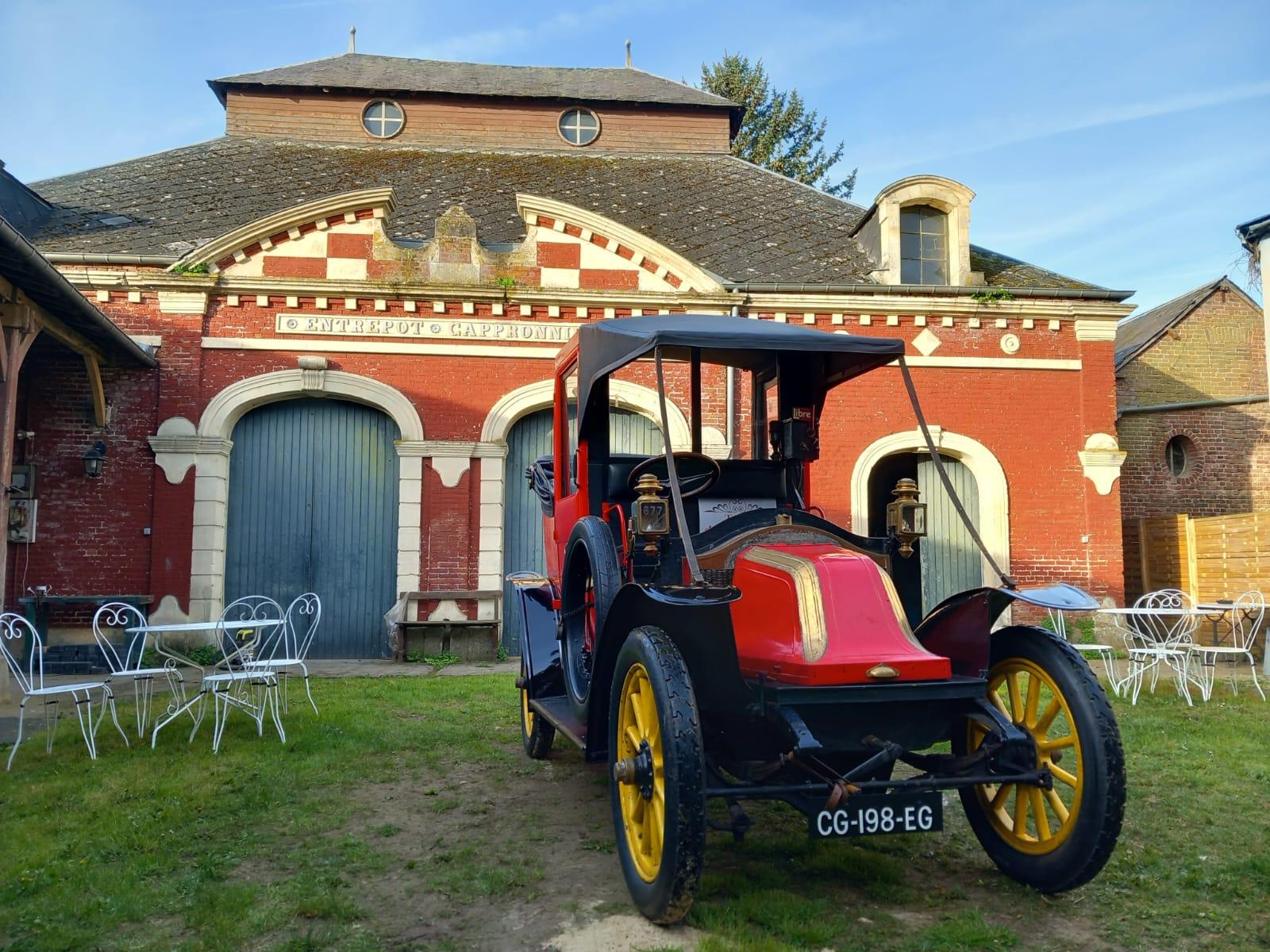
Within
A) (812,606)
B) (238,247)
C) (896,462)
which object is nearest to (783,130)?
(896,462)

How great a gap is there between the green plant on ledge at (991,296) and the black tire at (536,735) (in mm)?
8834

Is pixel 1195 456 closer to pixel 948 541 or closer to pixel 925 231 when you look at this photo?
pixel 948 541

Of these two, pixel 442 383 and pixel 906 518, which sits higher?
pixel 442 383

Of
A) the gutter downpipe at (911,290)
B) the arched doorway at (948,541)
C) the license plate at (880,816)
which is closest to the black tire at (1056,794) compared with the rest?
the license plate at (880,816)

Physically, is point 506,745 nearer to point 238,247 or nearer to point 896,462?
point 238,247

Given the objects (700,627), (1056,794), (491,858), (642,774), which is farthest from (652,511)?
(1056,794)

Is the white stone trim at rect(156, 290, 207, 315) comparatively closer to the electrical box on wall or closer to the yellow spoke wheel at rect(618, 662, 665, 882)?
the electrical box on wall

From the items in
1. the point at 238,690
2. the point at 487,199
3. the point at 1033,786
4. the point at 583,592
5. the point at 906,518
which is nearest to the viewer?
the point at 1033,786

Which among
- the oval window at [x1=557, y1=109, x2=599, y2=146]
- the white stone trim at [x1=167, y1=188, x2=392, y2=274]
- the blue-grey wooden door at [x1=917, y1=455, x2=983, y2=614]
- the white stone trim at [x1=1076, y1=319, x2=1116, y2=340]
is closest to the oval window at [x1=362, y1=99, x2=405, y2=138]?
the oval window at [x1=557, y1=109, x2=599, y2=146]

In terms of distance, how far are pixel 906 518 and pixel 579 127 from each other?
1427 cm

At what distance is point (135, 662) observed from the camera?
1008 centimetres

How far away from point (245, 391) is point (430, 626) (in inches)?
140

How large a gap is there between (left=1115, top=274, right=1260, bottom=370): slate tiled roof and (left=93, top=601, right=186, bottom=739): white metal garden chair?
14.6 metres

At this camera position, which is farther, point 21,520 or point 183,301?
point 183,301
